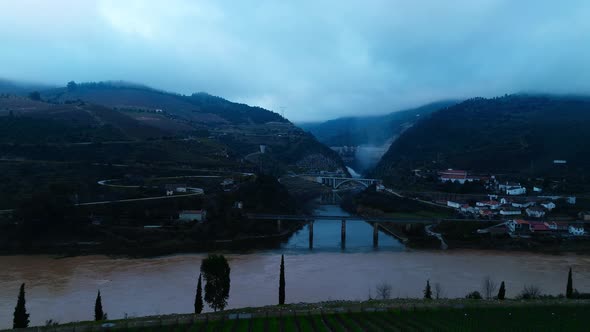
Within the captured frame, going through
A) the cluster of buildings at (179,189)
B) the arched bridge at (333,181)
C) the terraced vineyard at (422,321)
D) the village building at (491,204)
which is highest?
the cluster of buildings at (179,189)

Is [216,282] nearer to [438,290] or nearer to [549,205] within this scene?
[438,290]

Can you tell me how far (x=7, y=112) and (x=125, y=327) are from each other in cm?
5907

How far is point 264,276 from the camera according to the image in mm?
25625

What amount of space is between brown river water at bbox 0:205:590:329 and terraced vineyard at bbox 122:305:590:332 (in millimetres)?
5768

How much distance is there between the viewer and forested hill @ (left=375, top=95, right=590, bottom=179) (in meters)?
65.1

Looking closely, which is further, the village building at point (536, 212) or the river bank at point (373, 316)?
the village building at point (536, 212)

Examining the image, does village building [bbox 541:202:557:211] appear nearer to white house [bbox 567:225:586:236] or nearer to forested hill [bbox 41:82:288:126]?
white house [bbox 567:225:586:236]

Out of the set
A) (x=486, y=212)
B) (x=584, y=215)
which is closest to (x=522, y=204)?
(x=486, y=212)

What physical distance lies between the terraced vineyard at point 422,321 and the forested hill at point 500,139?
162 ft

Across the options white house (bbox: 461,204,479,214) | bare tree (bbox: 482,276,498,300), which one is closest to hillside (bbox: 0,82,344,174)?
white house (bbox: 461,204,479,214)

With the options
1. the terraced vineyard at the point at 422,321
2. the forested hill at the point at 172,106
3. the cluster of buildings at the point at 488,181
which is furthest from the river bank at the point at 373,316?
the forested hill at the point at 172,106

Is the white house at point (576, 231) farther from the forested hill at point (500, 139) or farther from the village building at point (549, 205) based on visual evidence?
the forested hill at point (500, 139)

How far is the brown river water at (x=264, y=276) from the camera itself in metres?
20.4

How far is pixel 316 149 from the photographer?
91.1m
